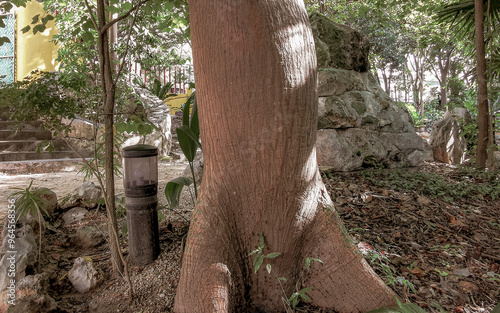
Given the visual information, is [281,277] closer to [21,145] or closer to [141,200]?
[141,200]

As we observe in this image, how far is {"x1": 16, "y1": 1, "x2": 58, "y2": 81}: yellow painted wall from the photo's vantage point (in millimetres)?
9773

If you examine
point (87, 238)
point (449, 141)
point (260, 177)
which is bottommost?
point (87, 238)

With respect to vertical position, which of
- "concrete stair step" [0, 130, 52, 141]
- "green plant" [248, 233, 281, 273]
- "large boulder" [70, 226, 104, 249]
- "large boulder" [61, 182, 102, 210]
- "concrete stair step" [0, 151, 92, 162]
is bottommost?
"large boulder" [70, 226, 104, 249]

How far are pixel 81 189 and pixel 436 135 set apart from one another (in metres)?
6.68

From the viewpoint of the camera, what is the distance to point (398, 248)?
2514 millimetres

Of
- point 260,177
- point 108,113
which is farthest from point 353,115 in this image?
point 108,113

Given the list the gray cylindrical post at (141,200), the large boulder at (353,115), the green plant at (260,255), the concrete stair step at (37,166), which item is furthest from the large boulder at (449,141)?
the concrete stair step at (37,166)

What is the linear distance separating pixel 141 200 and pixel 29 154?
247 inches

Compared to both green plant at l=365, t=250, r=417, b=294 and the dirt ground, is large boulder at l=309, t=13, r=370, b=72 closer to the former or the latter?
the dirt ground

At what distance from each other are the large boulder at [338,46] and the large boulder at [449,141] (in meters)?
2.99

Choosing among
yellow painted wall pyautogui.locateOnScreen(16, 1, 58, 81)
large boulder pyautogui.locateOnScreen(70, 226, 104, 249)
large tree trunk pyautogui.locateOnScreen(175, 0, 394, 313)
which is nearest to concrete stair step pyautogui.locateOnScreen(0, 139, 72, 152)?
yellow painted wall pyautogui.locateOnScreen(16, 1, 58, 81)

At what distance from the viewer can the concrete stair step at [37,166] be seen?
6.52 meters

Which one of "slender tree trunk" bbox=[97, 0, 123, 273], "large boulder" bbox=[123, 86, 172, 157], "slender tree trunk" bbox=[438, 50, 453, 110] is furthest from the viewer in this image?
"slender tree trunk" bbox=[438, 50, 453, 110]

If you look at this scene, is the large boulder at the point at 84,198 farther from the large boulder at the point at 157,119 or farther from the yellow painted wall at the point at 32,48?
the yellow painted wall at the point at 32,48
